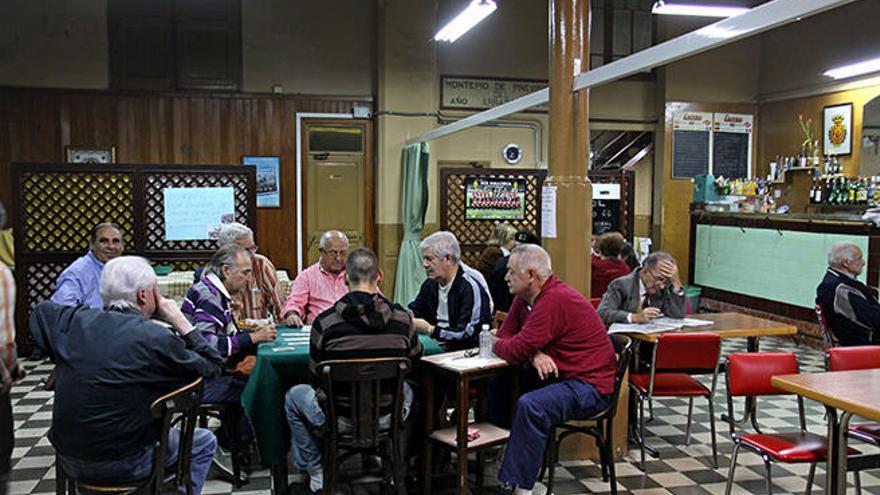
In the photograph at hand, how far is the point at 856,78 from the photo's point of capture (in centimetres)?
895

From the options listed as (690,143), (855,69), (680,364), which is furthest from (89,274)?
(855,69)

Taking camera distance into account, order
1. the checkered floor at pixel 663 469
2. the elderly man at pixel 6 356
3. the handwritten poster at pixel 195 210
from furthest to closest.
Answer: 1. the handwritten poster at pixel 195 210
2. the checkered floor at pixel 663 469
3. the elderly man at pixel 6 356

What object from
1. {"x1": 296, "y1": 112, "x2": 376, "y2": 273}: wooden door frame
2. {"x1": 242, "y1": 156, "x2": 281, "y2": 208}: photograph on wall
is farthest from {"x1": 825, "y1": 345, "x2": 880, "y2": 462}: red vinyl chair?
{"x1": 242, "y1": 156, "x2": 281, "y2": 208}: photograph on wall

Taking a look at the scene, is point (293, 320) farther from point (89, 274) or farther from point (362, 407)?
point (89, 274)

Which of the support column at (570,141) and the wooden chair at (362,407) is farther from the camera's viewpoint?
the support column at (570,141)

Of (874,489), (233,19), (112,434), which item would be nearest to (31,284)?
(233,19)

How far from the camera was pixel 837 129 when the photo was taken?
9.20m

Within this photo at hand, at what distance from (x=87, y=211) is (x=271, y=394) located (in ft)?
15.4

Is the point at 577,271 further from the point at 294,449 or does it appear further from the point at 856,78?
the point at 856,78

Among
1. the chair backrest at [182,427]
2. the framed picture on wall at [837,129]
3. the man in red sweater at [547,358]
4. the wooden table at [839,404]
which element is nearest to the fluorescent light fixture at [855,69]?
the framed picture on wall at [837,129]

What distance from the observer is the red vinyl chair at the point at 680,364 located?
4242mm

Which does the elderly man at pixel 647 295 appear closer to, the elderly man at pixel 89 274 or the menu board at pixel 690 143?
the elderly man at pixel 89 274

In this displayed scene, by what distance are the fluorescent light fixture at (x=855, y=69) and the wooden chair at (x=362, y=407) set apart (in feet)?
24.7

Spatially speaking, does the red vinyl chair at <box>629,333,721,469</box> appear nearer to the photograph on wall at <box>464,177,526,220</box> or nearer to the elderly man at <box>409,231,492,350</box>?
the elderly man at <box>409,231,492,350</box>
